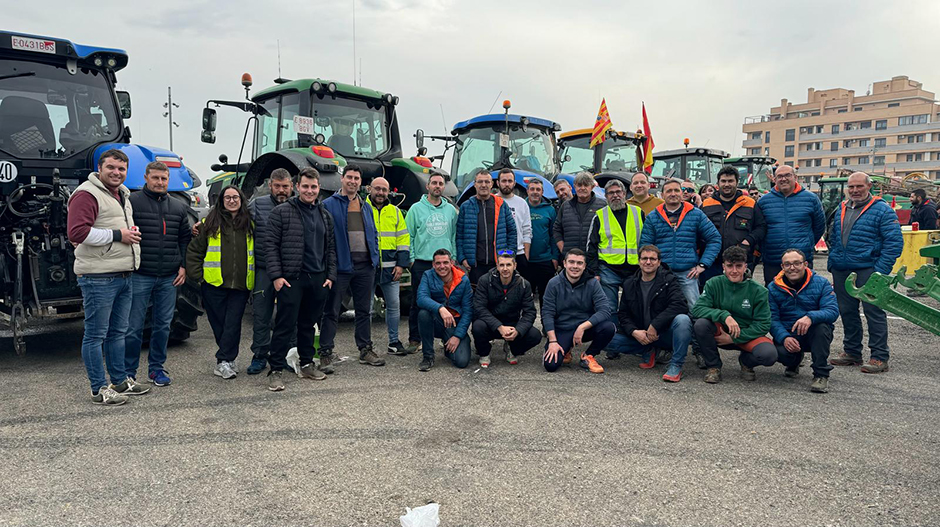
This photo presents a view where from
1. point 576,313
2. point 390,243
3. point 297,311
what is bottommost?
point 576,313

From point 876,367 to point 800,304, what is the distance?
1.04 meters

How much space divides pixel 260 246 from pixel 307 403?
54.9 inches

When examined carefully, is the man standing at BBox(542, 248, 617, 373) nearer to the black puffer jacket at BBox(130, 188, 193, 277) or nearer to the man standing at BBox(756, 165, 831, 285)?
the man standing at BBox(756, 165, 831, 285)

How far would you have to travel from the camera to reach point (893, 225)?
5566 mm

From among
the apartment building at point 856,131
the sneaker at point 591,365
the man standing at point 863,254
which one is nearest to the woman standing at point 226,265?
the sneaker at point 591,365

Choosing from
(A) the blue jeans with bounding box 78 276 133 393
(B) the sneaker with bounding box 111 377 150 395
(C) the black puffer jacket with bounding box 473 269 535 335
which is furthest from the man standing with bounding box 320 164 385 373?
(A) the blue jeans with bounding box 78 276 133 393

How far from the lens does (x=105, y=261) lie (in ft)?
14.6

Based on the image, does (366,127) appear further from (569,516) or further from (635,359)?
(569,516)

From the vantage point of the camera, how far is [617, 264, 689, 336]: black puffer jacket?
559cm

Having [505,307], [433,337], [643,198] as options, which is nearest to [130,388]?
[433,337]

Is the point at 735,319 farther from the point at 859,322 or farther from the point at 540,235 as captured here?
the point at 540,235

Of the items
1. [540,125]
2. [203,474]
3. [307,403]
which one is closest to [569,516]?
[203,474]

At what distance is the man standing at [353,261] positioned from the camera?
219 inches

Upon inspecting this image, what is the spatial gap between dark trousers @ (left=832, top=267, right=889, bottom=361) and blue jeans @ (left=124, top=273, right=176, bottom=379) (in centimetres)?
564
